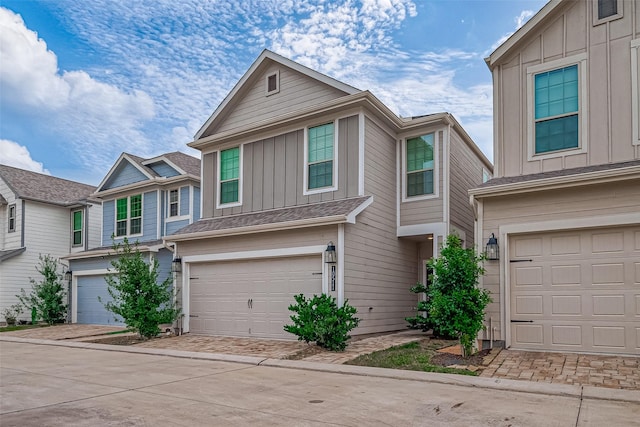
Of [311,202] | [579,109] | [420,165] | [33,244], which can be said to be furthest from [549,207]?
[33,244]

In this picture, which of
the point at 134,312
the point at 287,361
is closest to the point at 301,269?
the point at 287,361

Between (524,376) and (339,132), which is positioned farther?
(339,132)

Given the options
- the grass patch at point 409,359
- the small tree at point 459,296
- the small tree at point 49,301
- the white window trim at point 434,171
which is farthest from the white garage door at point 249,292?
the small tree at point 49,301

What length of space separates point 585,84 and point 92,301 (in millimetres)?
17514

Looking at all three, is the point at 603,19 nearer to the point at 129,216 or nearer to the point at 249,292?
the point at 249,292

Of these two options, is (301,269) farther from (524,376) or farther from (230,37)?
(230,37)

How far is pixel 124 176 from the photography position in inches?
795

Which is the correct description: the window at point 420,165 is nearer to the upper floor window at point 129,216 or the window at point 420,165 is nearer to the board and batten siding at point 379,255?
the board and batten siding at point 379,255

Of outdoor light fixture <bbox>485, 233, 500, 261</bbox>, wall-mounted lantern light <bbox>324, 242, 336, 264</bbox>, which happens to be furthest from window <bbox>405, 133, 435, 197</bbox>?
outdoor light fixture <bbox>485, 233, 500, 261</bbox>

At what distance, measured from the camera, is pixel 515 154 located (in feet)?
33.4

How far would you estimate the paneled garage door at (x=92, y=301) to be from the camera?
61.6ft

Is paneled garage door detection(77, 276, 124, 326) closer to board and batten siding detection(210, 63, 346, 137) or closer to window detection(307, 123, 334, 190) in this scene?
board and batten siding detection(210, 63, 346, 137)

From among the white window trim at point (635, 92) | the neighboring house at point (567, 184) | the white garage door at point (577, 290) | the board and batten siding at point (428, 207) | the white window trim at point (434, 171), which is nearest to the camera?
the white garage door at point (577, 290)

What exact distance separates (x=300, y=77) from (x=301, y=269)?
5288 millimetres
